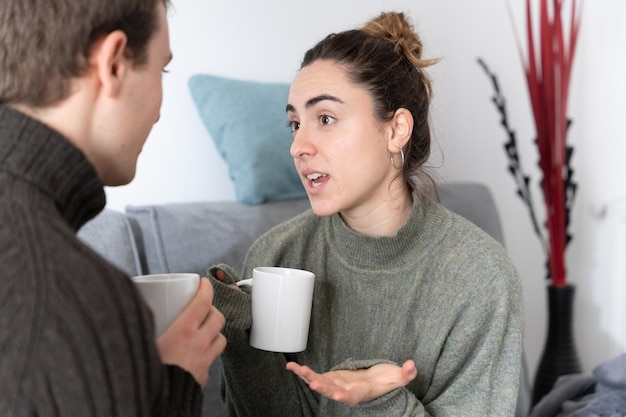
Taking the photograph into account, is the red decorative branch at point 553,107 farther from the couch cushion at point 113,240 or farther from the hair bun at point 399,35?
the couch cushion at point 113,240

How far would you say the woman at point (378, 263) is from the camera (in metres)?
1.29

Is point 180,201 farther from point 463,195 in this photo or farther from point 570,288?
point 570,288

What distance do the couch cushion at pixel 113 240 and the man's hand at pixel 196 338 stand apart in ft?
2.30

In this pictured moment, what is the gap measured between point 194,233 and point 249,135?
324 mm

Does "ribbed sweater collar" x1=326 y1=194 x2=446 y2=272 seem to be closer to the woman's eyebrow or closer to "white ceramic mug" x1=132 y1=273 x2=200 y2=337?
the woman's eyebrow

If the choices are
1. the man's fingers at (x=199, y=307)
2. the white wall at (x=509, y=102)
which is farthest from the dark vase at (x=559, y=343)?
the man's fingers at (x=199, y=307)

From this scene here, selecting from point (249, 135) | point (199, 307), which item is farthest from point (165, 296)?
point (249, 135)

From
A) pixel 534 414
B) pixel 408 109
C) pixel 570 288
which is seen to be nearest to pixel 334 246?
pixel 408 109

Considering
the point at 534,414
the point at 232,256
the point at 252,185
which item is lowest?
the point at 534,414

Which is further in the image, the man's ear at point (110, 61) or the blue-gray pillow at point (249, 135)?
the blue-gray pillow at point (249, 135)

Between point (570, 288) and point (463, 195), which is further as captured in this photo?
point (570, 288)

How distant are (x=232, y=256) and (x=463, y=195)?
2.43 feet

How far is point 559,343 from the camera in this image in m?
2.45

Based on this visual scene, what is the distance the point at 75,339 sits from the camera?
68cm
